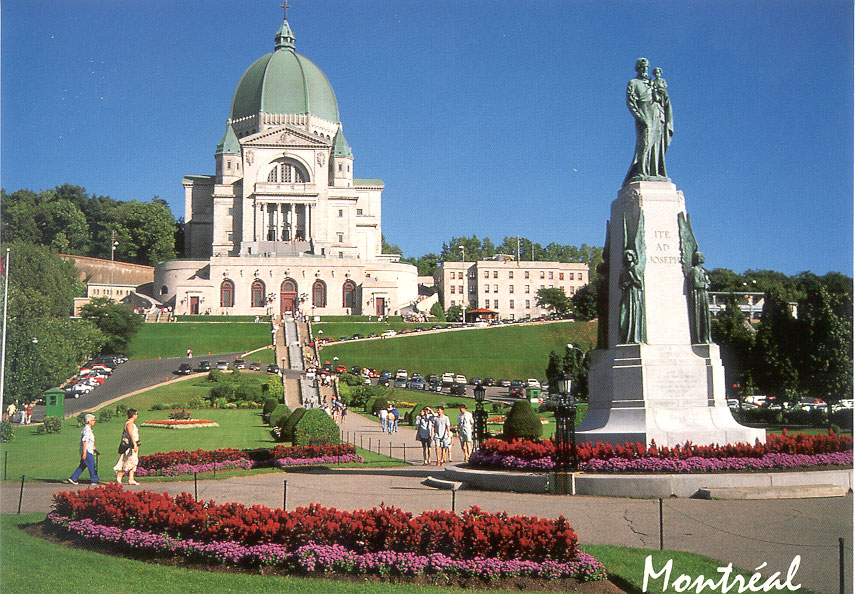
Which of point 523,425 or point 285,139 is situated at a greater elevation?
point 285,139

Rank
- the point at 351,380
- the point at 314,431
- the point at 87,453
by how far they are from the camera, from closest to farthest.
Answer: the point at 87,453 → the point at 314,431 → the point at 351,380

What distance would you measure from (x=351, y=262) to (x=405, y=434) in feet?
210

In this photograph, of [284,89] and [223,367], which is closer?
[223,367]

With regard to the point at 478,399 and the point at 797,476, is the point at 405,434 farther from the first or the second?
the point at 797,476

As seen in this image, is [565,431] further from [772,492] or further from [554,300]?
[554,300]

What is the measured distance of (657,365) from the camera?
18.3 metres

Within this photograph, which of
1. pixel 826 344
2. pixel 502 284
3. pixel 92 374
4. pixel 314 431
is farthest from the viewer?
pixel 502 284

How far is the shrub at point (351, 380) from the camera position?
190 ft

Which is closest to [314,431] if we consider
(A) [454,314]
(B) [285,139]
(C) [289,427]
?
(C) [289,427]

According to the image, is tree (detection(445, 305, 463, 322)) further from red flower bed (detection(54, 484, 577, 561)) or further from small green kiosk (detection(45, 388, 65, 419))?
red flower bed (detection(54, 484, 577, 561))

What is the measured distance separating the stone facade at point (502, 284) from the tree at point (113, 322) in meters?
55.3

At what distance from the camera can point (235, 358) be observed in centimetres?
6850

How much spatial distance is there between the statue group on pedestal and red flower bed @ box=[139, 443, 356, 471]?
10235 millimetres

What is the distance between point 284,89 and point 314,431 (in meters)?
94.5
